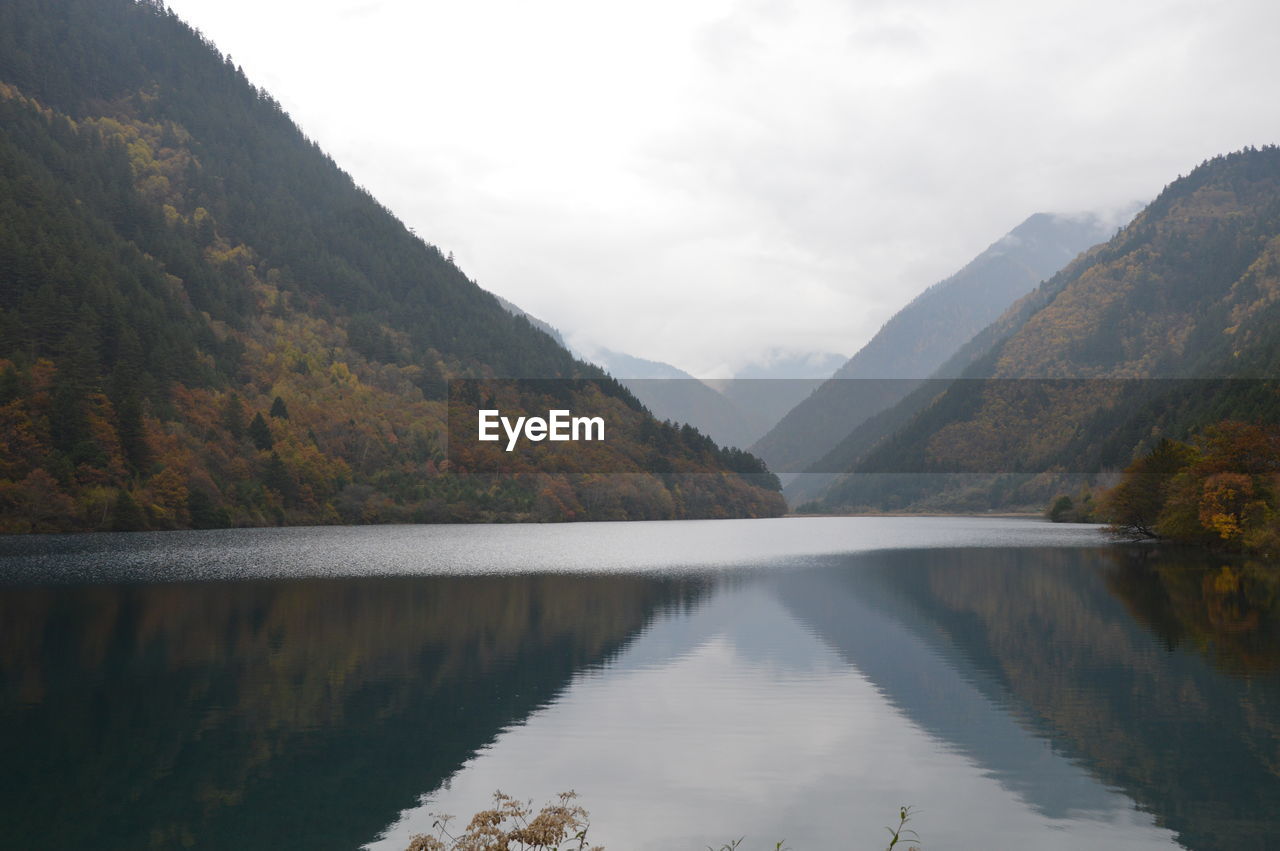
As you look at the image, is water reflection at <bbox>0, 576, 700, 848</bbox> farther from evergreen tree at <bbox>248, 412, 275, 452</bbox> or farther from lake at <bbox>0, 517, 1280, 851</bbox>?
evergreen tree at <bbox>248, 412, 275, 452</bbox>

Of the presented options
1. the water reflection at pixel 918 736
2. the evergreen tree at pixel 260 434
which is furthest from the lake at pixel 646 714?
the evergreen tree at pixel 260 434

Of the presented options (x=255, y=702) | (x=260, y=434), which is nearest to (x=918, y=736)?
(x=255, y=702)

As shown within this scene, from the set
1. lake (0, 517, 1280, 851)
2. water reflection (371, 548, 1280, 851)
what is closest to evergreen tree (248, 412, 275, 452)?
lake (0, 517, 1280, 851)

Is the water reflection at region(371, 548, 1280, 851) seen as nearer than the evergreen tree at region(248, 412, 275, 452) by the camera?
Yes

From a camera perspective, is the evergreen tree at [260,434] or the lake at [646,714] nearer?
the lake at [646,714]

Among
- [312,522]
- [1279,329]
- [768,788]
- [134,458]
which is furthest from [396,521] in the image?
[1279,329]

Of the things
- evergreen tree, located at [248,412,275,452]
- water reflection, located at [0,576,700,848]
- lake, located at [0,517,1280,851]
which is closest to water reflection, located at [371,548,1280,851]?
lake, located at [0,517,1280,851]

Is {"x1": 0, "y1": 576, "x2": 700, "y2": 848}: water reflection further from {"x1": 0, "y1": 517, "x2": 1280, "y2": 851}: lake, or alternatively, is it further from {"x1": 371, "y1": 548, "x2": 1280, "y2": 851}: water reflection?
{"x1": 371, "y1": 548, "x2": 1280, "y2": 851}: water reflection

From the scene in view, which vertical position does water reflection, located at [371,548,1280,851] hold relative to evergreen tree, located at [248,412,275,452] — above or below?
below

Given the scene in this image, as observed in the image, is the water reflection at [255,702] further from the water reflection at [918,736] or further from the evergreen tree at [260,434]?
the evergreen tree at [260,434]
